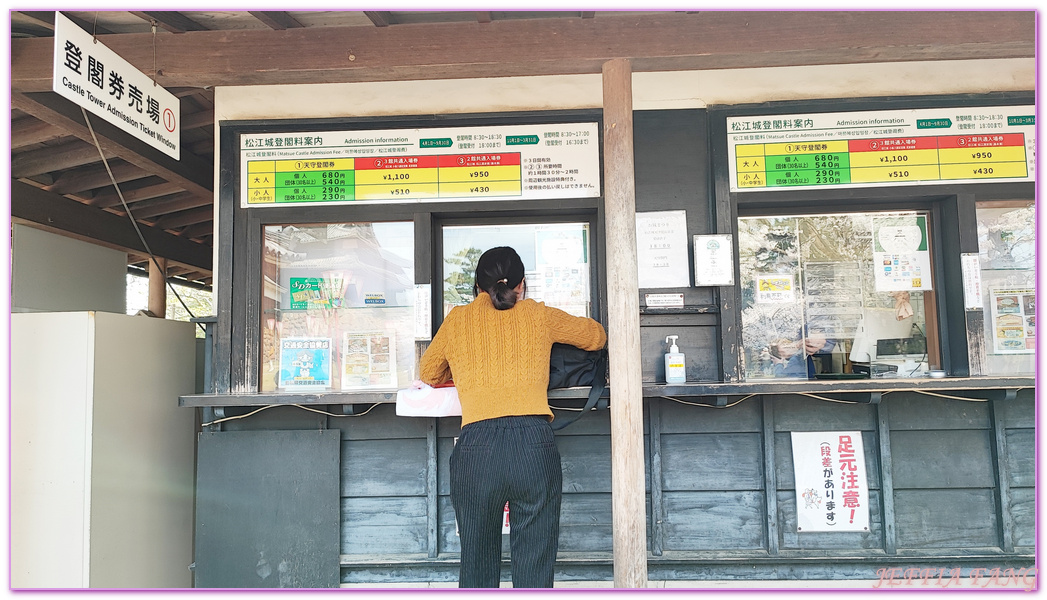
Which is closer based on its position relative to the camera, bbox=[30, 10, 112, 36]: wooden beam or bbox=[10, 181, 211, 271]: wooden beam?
bbox=[30, 10, 112, 36]: wooden beam

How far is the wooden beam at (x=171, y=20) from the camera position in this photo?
304 cm

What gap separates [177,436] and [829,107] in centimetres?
402

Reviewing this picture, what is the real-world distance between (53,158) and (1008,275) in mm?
6109

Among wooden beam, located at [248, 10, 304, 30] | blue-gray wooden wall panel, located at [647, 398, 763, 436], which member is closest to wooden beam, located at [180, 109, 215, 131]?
wooden beam, located at [248, 10, 304, 30]

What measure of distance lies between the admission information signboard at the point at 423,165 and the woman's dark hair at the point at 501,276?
94 centimetres

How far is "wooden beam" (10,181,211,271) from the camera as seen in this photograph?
514 centimetres

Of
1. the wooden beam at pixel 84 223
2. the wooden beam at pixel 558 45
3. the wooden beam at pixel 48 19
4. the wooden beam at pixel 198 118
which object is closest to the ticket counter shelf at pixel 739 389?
the wooden beam at pixel 558 45

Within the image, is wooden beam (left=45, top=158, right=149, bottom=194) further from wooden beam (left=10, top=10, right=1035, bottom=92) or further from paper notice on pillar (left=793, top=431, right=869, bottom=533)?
paper notice on pillar (left=793, top=431, right=869, bottom=533)

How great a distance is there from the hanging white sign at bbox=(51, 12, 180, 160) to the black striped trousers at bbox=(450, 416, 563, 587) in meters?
1.82

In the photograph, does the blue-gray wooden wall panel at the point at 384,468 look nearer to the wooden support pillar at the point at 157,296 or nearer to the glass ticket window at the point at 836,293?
the glass ticket window at the point at 836,293

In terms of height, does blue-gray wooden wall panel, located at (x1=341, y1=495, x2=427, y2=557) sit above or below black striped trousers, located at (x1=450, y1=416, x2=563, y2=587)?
below

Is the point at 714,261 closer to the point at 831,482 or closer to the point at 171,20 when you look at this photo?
the point at 831,482

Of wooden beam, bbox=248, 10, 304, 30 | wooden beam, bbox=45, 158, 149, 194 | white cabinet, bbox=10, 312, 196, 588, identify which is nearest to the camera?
wooden beam, bbox=248, 10, 304, 30

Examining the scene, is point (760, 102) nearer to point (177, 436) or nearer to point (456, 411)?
point (456, 411)
